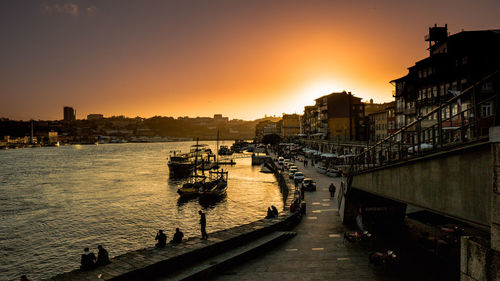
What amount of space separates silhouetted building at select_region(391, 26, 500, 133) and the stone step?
3024cm

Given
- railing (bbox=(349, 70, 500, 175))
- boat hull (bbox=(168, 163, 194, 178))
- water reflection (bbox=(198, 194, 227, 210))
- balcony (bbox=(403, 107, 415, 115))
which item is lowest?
water reflection (bbox=(198, 194, 227, 210))

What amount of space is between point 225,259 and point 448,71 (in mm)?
46492

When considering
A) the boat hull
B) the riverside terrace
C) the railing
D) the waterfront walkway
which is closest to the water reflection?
the waterfront walkway

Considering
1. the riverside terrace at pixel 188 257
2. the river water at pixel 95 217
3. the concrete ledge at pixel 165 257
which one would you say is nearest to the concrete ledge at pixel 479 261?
the riverside terrace at pixel 188 257

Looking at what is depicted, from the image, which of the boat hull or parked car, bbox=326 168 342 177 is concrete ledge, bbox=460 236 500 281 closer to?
parked car, bbox=326 168 342 177

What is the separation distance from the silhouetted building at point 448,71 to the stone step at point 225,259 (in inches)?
1191

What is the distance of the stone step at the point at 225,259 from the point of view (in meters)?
14.2

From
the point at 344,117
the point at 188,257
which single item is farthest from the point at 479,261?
the point at 344,117

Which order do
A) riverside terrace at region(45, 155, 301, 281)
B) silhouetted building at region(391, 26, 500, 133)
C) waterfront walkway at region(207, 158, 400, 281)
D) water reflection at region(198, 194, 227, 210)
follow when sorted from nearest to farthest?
riverside terrace at region(45, 155, 301, 281), waterfront walkway at region(207, 158, 400, 281), silhouetted building at region(391, 26, 500, 133), water reflection at region(198, 194, 227, 210)

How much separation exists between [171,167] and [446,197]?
81.3 metres

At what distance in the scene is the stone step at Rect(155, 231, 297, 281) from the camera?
14.2 metres

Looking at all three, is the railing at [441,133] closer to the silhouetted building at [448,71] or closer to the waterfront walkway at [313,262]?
the waterfront walkway at [313,262]

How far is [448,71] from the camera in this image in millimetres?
46438

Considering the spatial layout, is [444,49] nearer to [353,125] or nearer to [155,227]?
[155,227]
